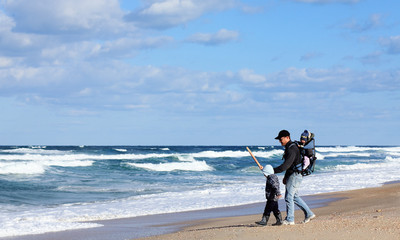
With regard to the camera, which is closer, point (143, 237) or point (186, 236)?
point (186, 236)

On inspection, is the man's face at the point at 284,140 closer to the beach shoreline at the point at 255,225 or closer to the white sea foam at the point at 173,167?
the beach shoreline at the point at 255,225

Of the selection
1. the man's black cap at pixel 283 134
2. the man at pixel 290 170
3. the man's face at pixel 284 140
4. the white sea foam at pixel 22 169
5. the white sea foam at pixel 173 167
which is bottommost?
the white sea foam at pixel 173 167

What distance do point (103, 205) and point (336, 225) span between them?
871cm

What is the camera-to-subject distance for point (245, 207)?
46.1 ft

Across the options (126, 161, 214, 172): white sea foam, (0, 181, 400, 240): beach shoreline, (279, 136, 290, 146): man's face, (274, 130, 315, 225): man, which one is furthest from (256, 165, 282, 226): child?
(126, 161, 214, 172): white sea foam

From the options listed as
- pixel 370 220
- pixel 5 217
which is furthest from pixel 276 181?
pixel 5 217

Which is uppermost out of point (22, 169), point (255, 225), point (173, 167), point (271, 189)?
point (271, 189)

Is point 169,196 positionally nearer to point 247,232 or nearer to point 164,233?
point 164,233


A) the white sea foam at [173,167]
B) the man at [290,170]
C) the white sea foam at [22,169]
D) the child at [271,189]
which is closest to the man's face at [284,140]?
the man at [290,170]

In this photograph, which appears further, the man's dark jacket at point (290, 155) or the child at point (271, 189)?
A: the child at point (271, 189)

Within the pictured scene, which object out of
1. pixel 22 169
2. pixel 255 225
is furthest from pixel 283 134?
pixel 22 169

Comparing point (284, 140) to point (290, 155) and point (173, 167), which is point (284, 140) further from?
point (173, 167)

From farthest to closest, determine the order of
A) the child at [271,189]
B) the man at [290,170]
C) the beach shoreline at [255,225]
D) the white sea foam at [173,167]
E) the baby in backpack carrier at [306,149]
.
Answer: the white sea foam at [173,167]
the child at [271,189]
the baby in backpack carrier at [306,149]
the man at [290,170]
the beach shoreline at [255,225]

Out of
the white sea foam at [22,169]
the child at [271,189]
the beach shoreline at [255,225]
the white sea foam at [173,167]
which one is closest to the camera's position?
the beach shoreline at [255,225]
